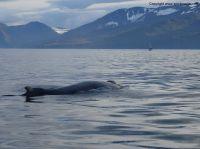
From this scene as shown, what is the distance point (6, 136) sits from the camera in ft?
51.5

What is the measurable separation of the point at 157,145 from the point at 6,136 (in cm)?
486

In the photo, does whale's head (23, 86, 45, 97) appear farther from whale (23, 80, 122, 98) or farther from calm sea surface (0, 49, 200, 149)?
A: calm sea surface (0, 49, 200, 149)

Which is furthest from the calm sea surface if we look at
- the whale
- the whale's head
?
the whale

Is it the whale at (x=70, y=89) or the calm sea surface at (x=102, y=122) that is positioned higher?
the calm sea surface at (x=102, y=122)

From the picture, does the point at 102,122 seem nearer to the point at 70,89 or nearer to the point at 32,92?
the point at 32,92

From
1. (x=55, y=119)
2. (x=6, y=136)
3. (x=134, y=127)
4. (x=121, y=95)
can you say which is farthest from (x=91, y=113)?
(x=121, y=95)

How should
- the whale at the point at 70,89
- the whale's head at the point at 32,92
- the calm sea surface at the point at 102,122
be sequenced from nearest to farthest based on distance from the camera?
the calm sea surface at the point at 102,122 < the whale's head at the point at 32,92 < the whale at the point at 70,89

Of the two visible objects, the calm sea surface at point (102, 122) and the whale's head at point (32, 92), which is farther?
the whale's head at point (32, 92)

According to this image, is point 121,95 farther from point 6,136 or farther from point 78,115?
point 6,136

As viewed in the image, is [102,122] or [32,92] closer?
[102,122]

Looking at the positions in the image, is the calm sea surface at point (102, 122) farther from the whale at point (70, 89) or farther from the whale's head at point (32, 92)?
the whale at point (70, 89)

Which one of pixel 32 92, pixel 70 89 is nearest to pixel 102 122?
pixel 32 92

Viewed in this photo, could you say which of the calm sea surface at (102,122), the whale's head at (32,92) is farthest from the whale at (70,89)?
the calm sea surface at (102,122)

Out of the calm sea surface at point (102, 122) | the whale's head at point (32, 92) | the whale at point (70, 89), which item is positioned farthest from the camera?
the whale at point (70, 89)
